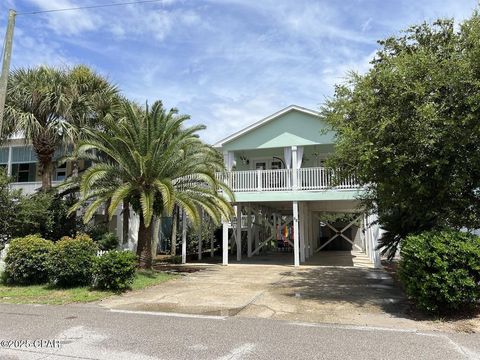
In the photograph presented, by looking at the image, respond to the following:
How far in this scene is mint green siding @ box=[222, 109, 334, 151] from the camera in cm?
1916

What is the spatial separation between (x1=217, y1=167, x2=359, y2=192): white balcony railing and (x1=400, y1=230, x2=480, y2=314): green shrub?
9051 mm

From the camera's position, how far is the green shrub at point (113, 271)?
1138cm

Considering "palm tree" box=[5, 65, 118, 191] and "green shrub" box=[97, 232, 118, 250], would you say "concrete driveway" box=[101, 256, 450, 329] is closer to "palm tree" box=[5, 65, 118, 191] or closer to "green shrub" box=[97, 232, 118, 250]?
"green shrub" box=[97, 232, 118, 250]

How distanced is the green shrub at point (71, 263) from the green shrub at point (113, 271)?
0.32m

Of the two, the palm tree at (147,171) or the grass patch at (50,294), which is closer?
the grass patch at (50,294)

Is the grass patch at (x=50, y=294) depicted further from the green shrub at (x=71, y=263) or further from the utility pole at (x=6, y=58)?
the utility pole at (x=6, y=58)

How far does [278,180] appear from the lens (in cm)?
1880

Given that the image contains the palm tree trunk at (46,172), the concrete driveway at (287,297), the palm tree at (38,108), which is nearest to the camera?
the concrete driveway at (287,297)

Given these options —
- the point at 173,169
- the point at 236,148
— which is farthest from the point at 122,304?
the point at 236,148

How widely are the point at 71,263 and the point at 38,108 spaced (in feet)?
23.6

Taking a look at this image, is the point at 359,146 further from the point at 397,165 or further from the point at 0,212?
the point at 0,212

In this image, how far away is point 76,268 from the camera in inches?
458

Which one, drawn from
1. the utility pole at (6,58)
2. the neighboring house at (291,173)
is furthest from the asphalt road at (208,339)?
the neighboring house at (291,173)

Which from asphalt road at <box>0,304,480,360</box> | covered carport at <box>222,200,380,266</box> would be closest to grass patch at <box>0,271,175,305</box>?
asphalt road at <box>0,304,480,360</box>
